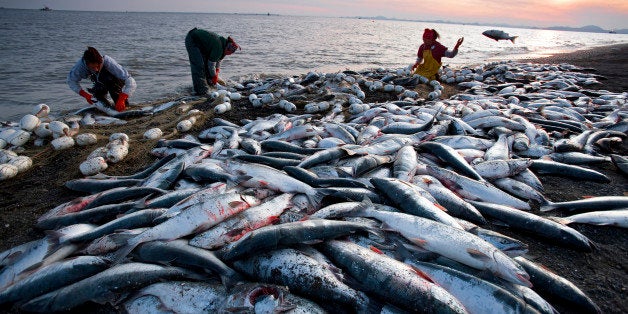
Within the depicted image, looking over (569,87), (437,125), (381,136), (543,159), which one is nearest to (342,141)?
(381,136)

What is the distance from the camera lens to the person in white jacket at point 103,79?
775 centimetres

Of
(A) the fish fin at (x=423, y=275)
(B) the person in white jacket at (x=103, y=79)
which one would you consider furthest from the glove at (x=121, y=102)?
(A) the fish fin at (x=423, y=275)

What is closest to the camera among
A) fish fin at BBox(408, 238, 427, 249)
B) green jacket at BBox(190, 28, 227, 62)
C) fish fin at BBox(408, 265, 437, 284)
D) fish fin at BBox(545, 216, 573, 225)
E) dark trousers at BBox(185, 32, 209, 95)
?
fish fin at BBox(408, 265, 437, 284)

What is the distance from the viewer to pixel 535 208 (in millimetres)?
3717

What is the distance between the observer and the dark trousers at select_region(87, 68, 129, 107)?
27.7 ft

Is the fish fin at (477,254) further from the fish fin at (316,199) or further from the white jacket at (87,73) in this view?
the white jacket at (87,73)

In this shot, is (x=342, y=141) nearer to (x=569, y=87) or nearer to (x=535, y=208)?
(x=535, y=208)

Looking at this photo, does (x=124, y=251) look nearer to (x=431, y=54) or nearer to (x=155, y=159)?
(x=155, y=159)

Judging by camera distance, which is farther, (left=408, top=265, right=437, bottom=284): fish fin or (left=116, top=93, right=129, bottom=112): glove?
(left=116, top=93, right=129, bottom=112): glove

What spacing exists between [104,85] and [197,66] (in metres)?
2.98

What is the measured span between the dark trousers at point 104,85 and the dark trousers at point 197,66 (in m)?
2.48

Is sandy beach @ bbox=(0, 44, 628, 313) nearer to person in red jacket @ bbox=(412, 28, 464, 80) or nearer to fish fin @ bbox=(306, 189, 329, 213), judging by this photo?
fish fin @ bbox=(306, 189, 329, 213)

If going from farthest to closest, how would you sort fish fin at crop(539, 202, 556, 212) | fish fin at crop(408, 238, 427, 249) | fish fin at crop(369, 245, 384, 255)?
1. fish fin at crop(539, 202, 556, 212)
2. fish fin at crop(408, 238, 427, 249)
3. fish fin at crop(369, 245, 384, 255)

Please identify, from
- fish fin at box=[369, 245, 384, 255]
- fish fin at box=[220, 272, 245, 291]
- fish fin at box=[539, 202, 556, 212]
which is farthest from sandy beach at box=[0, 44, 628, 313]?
fish fin at box=[369, 245, 384, 255]
